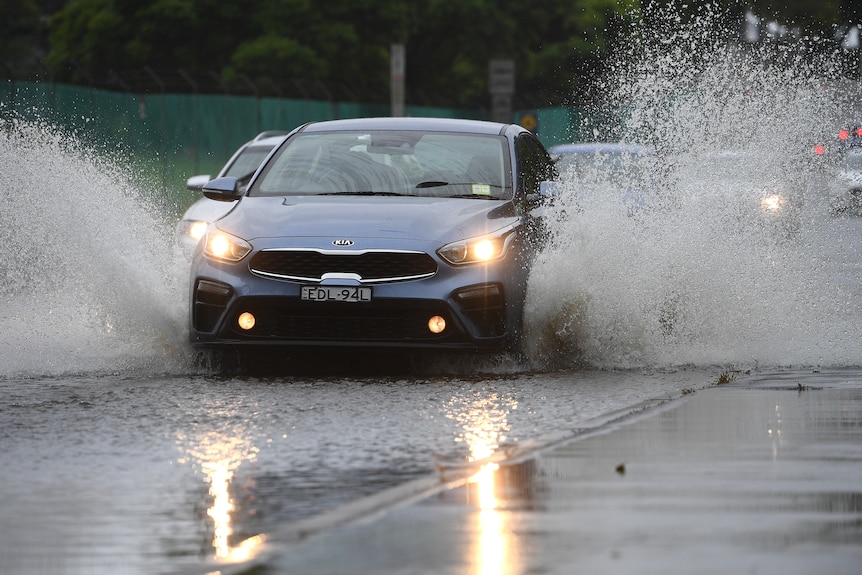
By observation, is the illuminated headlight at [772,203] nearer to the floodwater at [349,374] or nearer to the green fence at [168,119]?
the floodwater at [349,374]

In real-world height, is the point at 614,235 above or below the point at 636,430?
above

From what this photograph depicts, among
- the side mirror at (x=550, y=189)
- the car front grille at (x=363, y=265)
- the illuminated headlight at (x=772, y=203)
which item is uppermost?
the illuminated headlight at (x=772, y=203)

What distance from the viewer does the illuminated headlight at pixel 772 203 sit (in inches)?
661

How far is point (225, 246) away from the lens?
42.6 ft

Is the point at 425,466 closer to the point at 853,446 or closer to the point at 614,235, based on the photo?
the point at 853,446

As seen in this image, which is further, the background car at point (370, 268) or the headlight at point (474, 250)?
the headlight at point (474, 250)

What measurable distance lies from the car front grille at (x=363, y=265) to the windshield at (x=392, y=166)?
3.59 feet

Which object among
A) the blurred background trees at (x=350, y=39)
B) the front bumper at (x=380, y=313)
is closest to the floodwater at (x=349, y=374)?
the front bumper at (x=380, y=313)

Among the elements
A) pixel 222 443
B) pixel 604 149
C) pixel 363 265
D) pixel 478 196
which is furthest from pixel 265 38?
pixel 222 443

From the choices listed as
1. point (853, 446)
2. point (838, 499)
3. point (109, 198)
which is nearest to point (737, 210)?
point (109, 198)

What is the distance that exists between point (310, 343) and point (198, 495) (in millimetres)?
4787

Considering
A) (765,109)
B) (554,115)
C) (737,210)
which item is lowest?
(737,210)

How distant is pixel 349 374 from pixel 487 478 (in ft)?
15.7

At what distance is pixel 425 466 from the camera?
859cm
